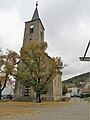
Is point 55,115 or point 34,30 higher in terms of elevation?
point 34,30

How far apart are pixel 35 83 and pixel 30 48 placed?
7.14m

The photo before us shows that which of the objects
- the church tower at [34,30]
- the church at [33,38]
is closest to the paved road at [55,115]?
the church at [33,38]

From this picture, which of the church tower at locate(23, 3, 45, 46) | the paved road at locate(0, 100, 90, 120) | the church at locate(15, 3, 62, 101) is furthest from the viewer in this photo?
the church tower at locate(23, 3, 45, 46)

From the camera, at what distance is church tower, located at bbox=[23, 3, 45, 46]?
181ft

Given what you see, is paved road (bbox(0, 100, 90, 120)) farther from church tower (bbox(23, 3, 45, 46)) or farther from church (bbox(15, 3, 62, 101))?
church tower (bbox(23, 3, 45, 46))

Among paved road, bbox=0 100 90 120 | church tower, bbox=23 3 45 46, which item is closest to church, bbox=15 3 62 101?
church tower, bbox=23 3 45 46

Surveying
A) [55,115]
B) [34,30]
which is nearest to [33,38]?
[34,30]

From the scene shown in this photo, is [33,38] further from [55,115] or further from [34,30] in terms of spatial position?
[55,115]

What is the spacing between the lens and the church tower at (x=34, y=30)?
181 feet

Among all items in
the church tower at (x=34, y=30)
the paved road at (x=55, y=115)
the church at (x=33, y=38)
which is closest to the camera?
the paved road at (x=55, y=115)

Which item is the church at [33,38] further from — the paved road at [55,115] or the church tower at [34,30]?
the paved road at [55,115]

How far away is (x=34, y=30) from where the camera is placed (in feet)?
184

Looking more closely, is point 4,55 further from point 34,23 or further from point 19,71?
point 34,23

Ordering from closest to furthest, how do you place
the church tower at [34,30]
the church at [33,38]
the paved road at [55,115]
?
the paved road at [55,115] < the church at [33,38] < the church tower at [34,30]
